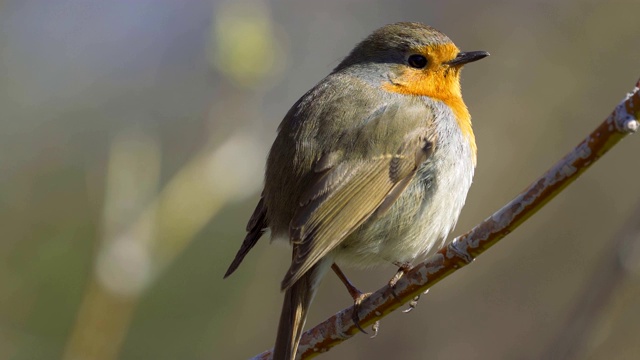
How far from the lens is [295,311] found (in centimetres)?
321

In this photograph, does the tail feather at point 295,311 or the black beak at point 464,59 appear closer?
the tail feather at point 295,311

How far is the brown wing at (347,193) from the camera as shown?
10.7 ft

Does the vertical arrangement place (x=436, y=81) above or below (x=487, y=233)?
below

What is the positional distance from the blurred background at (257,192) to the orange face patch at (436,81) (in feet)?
2.22

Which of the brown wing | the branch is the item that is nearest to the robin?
the brown wing

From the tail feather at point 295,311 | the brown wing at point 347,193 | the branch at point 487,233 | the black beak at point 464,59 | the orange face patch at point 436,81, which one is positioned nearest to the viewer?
the branch at point 487,233

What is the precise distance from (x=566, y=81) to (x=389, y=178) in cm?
307

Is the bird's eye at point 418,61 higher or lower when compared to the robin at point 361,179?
higher

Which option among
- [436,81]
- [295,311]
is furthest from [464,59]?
[295,311]

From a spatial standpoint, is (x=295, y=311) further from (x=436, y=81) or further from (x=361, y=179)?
(x=436, y=81)

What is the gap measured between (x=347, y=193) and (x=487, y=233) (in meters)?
1.01

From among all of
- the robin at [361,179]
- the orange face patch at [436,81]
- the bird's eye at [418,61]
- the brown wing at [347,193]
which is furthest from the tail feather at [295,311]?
the bird's eye at [418,61]

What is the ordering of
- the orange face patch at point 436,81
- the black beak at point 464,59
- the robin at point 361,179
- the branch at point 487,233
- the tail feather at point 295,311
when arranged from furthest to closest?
the black beak at point 464,59 < the orange face patch at point 436,81 < the robin at point 361,179 < the tail feather at point 295,311 < the branch at point 487,233

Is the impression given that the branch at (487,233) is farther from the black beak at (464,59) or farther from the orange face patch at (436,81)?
the black beak at (464,59)
